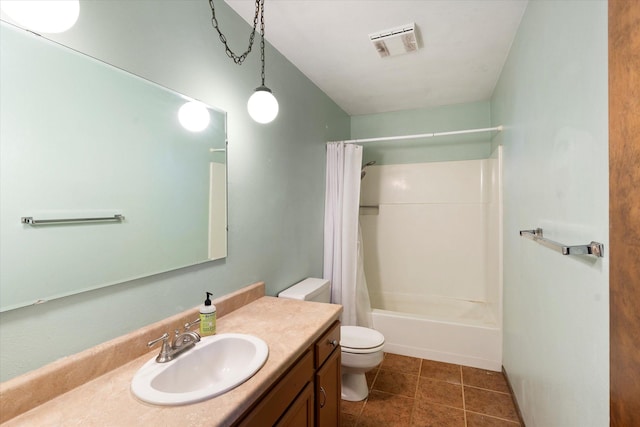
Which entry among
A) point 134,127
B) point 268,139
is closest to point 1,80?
point 134,127

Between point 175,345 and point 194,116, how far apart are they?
1.00m

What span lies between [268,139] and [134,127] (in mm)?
918

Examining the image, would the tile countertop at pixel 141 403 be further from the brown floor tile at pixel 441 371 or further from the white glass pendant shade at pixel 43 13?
the brown floor tile at pixel 441 371

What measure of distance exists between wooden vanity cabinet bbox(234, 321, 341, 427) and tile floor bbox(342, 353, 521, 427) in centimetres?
48

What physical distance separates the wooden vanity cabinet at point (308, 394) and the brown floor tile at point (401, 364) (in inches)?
40.7

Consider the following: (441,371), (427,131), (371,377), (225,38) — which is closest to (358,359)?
(371,377)

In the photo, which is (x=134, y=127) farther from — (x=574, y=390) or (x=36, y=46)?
(x=574, y=390)

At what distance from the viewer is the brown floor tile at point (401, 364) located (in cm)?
248

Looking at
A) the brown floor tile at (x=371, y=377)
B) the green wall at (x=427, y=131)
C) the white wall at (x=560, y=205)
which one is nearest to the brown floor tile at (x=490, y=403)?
the white wall at (x=560, y=205)

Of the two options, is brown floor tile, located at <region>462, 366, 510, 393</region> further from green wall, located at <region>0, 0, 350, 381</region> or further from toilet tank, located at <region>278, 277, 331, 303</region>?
green wall, located at <region>0, 0, 350, 381</region>

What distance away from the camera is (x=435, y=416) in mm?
1921

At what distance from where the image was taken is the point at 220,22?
155cm

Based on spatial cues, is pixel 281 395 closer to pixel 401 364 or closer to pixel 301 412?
pixel 301 412

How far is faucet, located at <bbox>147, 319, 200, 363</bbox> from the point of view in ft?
3.49
